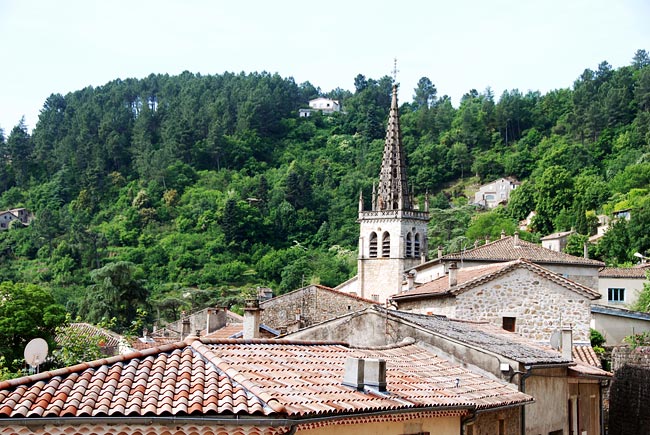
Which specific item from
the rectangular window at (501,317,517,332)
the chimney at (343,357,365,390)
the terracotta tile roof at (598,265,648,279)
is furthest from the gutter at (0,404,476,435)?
the terracotta tile roof at (598,265,648,279)

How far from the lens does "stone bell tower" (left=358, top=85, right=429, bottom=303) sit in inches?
2972

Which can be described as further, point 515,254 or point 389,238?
point 389,238

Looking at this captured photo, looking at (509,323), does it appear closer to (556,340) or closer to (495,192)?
(556,340)

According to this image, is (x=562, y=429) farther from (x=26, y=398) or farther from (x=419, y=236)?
(x=419, y=236)

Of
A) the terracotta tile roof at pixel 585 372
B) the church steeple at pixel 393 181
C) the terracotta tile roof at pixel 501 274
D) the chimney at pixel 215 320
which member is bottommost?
the terracotta tile roof at pixel 585 372

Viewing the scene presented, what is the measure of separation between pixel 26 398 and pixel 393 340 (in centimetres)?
954

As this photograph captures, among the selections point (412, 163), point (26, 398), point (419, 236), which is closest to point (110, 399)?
point (26, 398)

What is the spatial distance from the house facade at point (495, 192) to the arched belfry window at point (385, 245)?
53.8 metres

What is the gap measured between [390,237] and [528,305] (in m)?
50.2

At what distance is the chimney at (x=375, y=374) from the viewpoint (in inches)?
474

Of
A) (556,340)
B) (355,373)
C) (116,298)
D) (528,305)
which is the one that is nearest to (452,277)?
(528,305)

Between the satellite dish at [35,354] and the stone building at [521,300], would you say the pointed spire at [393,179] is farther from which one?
the satellite dish at [35,354]

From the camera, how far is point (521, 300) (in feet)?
86.8

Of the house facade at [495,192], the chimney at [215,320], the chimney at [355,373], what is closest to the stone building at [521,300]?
the chimney at [215,320]
